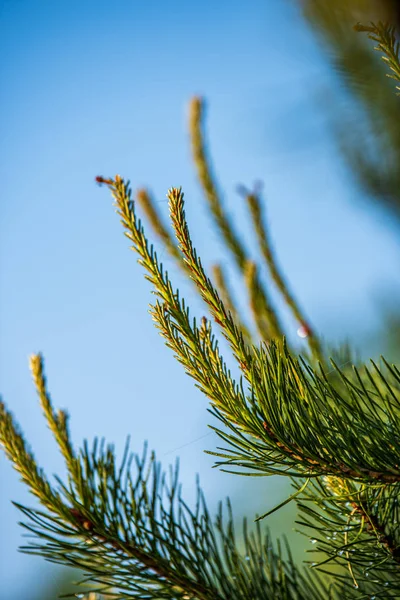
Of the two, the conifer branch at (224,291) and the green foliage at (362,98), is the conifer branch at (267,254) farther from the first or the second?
the green foliage at (362,98)

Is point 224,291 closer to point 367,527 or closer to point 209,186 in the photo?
point 209,186

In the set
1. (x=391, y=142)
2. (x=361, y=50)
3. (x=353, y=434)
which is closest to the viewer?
(x=353, y=434)

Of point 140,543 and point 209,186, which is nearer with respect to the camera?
point 140,543

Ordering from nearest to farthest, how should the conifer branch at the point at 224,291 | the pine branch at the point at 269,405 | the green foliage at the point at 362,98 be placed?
the pine branch at the point at 269,405
the conifer branch at the point at 224,291
the green foliage at the point at 362,98

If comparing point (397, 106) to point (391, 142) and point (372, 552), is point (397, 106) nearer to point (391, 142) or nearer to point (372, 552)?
point (391, 142)

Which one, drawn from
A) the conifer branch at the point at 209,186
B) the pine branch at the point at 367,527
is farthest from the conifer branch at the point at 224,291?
the pine branch at the point at 367,527

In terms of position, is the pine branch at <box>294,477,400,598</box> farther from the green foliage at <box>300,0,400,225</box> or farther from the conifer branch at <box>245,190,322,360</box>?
the green foliage at <box>300,0,400,225</box>

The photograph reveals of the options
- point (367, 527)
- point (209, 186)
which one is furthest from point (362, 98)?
point (367, 527)

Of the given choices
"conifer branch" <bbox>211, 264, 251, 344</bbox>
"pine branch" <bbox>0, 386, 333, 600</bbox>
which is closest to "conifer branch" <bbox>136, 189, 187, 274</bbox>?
"conifer branch" <bbox>211, 264, 251, 344</bbox>

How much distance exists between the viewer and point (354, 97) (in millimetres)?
1091

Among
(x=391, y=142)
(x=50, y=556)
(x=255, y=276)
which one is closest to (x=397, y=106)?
(x=391, y=142)

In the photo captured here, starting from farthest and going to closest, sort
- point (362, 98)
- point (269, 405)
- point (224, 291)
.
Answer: point (362, 98) → point (224, 291) → point (269, 405)

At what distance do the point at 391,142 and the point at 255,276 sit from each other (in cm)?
54

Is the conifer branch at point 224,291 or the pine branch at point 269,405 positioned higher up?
the conifer branch at point 224,291
